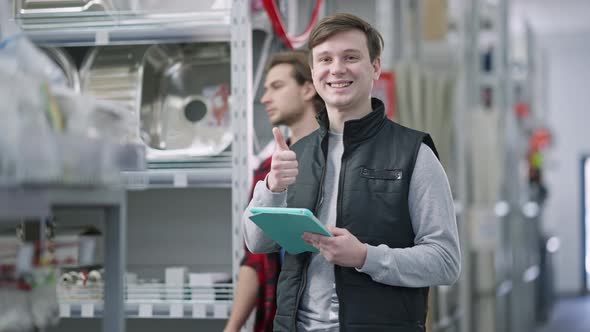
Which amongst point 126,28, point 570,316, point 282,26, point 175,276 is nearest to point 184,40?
point 126,28

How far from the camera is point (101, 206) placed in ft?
5.41

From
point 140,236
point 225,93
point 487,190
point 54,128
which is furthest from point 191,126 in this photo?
point 487,190

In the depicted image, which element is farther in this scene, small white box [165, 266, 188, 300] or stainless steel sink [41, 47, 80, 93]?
stainless steel sink [41, 47, 80, 93]

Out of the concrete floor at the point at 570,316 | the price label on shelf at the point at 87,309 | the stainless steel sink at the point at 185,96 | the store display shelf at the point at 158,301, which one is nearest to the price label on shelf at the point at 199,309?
the store display shelf at the point at 158,301

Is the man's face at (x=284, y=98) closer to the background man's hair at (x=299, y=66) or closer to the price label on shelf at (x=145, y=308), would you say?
the background man's hair at (x=299, y=66)

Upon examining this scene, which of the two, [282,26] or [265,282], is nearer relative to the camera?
[265,282]

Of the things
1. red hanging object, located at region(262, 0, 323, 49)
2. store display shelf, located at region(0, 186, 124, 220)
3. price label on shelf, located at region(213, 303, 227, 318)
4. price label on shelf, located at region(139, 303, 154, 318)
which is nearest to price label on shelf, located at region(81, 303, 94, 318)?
price label on shelf, located at region(139, 303, 154, 318)

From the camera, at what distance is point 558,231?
1418 centimetres

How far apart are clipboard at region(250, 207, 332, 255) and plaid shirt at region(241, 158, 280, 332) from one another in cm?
78

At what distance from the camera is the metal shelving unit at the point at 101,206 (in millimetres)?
1354

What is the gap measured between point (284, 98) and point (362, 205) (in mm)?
970

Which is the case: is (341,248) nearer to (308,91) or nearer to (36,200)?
(36,200)

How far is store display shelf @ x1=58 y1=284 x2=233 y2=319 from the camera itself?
3.03 meters

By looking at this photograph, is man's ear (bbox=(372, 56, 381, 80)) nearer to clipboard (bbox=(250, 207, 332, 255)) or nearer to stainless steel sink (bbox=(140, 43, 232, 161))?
clipboard (bbox=(250, 207, 332, 255))
